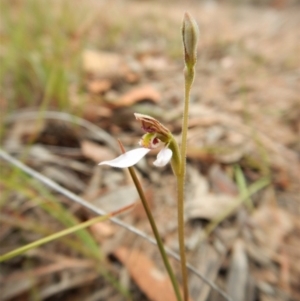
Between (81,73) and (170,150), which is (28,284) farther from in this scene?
(81,73)

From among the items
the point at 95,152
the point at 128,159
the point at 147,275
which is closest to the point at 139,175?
the point at 95,152

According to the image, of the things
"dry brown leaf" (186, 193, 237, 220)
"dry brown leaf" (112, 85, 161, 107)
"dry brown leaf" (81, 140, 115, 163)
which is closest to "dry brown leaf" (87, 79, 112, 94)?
"dry brown leaf" (112, 85, 161, 107)

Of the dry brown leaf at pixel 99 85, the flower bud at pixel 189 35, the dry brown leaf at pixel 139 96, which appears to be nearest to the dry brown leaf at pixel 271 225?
the flower bud at pixel 189 35

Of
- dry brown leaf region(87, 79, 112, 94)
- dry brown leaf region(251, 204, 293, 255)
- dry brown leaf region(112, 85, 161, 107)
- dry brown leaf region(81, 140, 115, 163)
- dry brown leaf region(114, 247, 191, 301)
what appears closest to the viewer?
dry brown leaf region(114, 247, 191, 301)

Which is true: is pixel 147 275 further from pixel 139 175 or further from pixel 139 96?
pixel 139 96

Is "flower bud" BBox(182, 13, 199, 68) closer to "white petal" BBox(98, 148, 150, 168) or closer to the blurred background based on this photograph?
"white petal" BBox(98, 148, 150, 168)

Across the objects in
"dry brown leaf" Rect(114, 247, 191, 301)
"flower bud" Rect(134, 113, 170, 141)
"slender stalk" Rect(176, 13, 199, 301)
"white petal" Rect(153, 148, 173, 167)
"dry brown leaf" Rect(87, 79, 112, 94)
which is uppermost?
"slender stalk" Rect(176, 13, 199, 301)

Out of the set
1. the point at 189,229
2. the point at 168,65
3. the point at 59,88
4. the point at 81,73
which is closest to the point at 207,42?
the point at 168,65

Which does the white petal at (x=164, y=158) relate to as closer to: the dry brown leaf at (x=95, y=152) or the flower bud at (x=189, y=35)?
the flower bud at (x=189, y=35)
